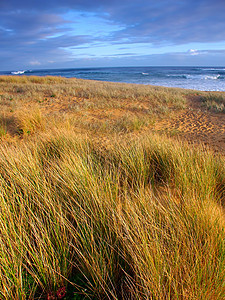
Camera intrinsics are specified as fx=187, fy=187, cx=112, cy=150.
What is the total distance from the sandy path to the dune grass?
80.3 inches

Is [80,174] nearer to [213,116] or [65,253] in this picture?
[65,253]

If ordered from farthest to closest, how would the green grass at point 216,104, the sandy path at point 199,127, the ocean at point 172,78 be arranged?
the ocean at point 172,78, the green grass at point 216,104, the sandy path at point 199,127

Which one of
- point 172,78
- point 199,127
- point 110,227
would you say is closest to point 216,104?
point 199,127

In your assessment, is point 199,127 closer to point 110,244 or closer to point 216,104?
point 216,104

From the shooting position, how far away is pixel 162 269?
50.6 inches

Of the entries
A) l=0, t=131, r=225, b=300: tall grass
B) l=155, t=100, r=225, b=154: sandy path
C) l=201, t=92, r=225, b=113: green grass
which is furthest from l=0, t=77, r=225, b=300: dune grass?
l=201, t=92, r=225, b=113: green grass

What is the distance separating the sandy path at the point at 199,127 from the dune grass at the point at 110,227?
6.69ft

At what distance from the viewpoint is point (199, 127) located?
6.26 meters

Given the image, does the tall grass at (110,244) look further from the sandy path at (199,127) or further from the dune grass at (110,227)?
the sandy path at (199,127)

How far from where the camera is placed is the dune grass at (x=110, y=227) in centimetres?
128

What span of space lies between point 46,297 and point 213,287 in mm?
1180

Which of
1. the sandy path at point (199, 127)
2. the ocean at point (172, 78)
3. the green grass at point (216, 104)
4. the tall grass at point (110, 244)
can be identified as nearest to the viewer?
the tall grass at point (110, 244)

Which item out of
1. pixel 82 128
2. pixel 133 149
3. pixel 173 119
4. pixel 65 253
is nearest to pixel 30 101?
pixel 82 128

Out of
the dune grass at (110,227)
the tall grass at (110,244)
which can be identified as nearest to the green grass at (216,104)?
the dune grass at (110,227)
